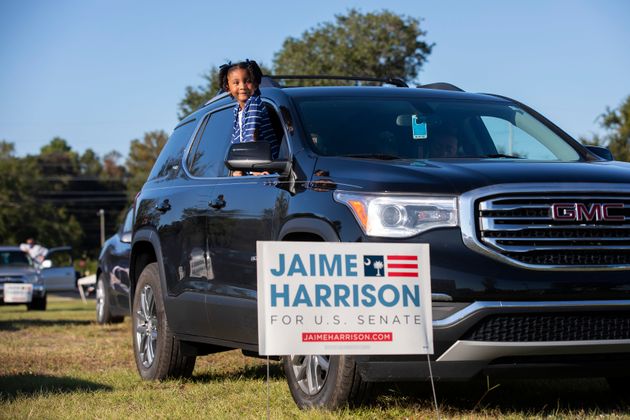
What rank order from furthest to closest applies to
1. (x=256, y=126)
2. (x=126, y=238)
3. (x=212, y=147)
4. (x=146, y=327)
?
(x=126, y=238)
(x=146, y=327)
(x=212, y=147)
(x=256, y=126)

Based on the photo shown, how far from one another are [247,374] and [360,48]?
47146 millimetres

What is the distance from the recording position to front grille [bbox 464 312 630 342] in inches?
224

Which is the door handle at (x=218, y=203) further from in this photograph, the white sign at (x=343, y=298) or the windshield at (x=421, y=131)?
the white sign at (x=343, y=298)

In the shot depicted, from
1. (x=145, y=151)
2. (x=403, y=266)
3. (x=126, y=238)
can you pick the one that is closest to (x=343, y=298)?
(x=403, y=266)

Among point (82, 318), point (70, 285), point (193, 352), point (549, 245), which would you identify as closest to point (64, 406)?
point (193, 352)

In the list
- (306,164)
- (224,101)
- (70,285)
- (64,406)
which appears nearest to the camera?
(306,164)

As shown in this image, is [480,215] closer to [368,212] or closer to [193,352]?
[368,212]

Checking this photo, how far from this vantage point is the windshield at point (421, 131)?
6938 mm

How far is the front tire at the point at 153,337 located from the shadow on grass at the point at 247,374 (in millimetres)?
172

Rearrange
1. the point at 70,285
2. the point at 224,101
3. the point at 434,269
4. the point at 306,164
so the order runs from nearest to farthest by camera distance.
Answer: the point at 434,269 < the point at 306,164 < the point at 224,101 < the point at 70,285

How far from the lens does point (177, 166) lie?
8.84 meters

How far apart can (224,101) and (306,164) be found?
1895mm

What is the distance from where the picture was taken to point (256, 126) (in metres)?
7.40

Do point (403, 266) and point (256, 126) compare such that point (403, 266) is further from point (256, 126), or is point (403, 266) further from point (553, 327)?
point (256, 126)
